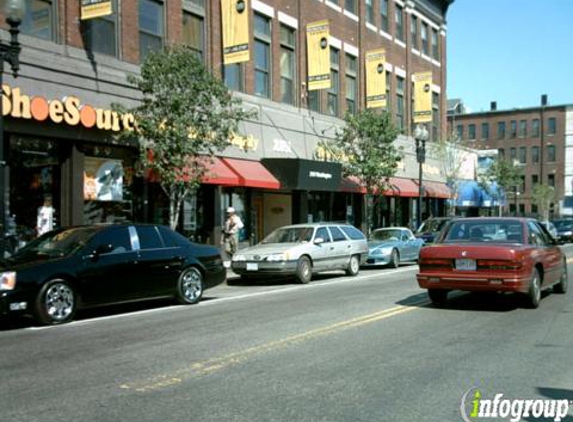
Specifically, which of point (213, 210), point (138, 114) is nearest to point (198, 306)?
point (138, 114)

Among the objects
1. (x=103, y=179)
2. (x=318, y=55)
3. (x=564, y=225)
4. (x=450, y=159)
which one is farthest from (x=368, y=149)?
(x=564, y=225)

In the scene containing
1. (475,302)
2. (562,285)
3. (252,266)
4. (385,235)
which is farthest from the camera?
(385,235)

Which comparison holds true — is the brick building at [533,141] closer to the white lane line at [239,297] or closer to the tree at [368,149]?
the tree at [368,149]

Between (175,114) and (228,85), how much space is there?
259 inches

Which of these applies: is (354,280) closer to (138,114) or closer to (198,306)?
(198,306)

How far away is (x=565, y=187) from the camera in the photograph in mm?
80750

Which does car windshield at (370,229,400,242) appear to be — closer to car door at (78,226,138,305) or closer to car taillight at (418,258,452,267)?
car taillight at (418,258,452,267)

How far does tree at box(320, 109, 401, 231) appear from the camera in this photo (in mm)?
25391

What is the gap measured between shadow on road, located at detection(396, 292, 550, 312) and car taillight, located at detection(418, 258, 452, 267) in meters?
0.75

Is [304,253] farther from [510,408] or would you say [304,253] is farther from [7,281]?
[510,408]

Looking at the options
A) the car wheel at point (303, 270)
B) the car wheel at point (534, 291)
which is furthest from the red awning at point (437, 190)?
the car wheel at point (534, 291)

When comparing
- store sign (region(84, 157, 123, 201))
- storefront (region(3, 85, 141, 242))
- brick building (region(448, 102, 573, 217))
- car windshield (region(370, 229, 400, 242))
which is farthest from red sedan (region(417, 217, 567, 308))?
brick building (region(448, 102, 573, 217))

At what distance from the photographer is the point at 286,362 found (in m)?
6.86

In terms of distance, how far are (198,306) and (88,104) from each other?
7622mm
